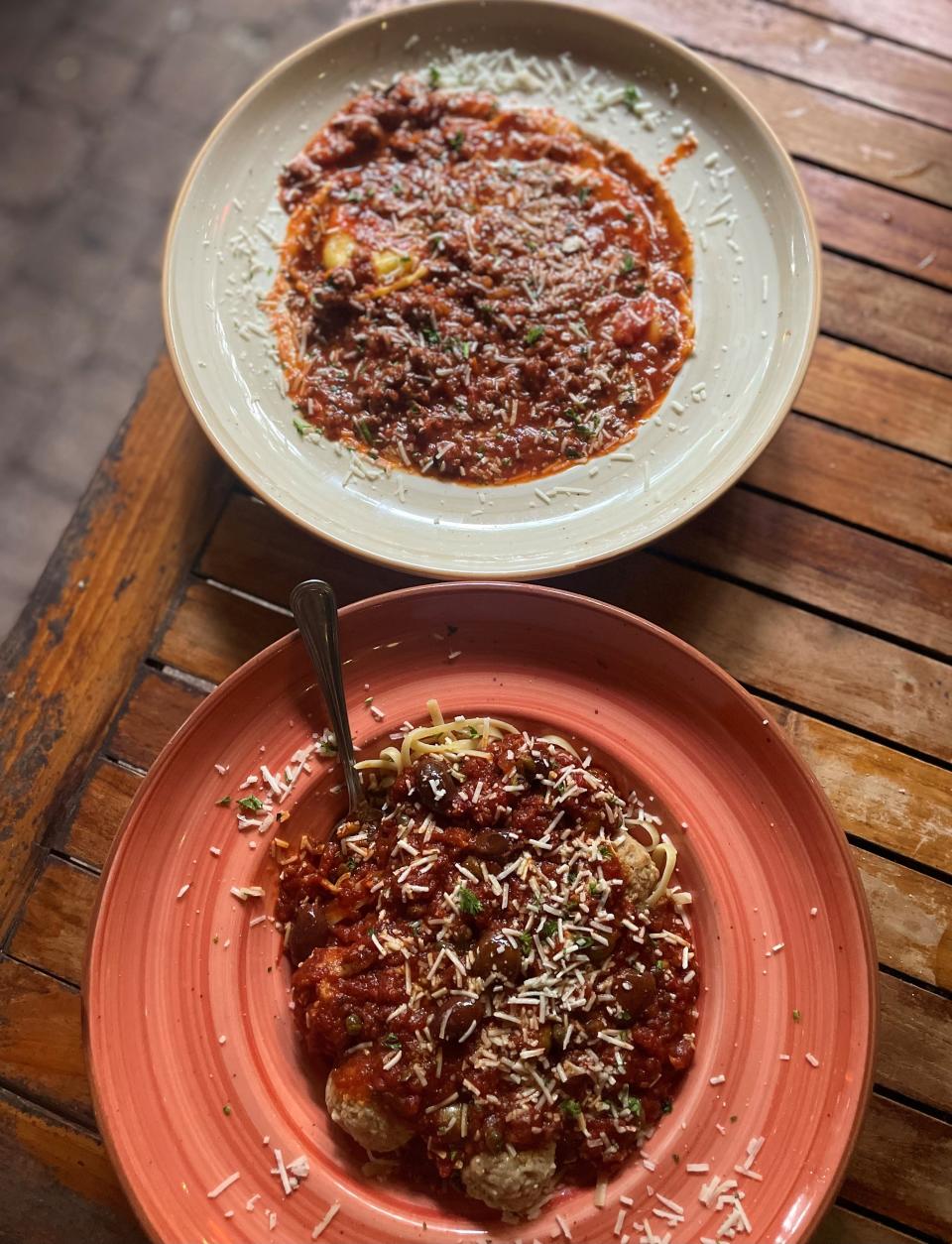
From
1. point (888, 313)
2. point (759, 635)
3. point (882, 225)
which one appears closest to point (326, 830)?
point (759, 635)

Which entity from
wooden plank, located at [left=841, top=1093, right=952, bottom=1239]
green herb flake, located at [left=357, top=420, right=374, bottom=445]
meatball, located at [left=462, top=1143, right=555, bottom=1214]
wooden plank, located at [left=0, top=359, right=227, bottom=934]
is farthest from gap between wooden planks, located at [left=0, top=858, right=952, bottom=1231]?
green herb flake, located at [left=357, top=420, right=374, bottom=445]

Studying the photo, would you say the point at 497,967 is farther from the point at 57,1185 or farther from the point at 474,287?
the point at 474,287

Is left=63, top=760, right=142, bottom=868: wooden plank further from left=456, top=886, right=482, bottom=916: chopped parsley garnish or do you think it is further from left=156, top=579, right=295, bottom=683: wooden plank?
left=456, top=886, right=482, bottom=916: chopped parsley garnish

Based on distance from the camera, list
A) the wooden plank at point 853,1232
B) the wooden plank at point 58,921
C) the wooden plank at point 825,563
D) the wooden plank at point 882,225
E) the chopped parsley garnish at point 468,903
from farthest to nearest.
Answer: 1. the wooden plank at point 882,225
2. the wooden plank at point 825,563
3. the wooden plank at point 58,921
4. the wooden plank at point 853,1232
5. the chopped parsley garnish at point 468,903

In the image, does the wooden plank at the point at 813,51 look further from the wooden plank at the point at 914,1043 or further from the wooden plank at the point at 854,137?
the wooden plank at the point at 914,1043

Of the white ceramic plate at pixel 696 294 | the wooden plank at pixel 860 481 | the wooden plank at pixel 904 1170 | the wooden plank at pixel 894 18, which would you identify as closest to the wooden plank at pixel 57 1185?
the white ceramic plate at pixel 696 294

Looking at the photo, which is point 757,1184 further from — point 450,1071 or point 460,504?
point 460,504
